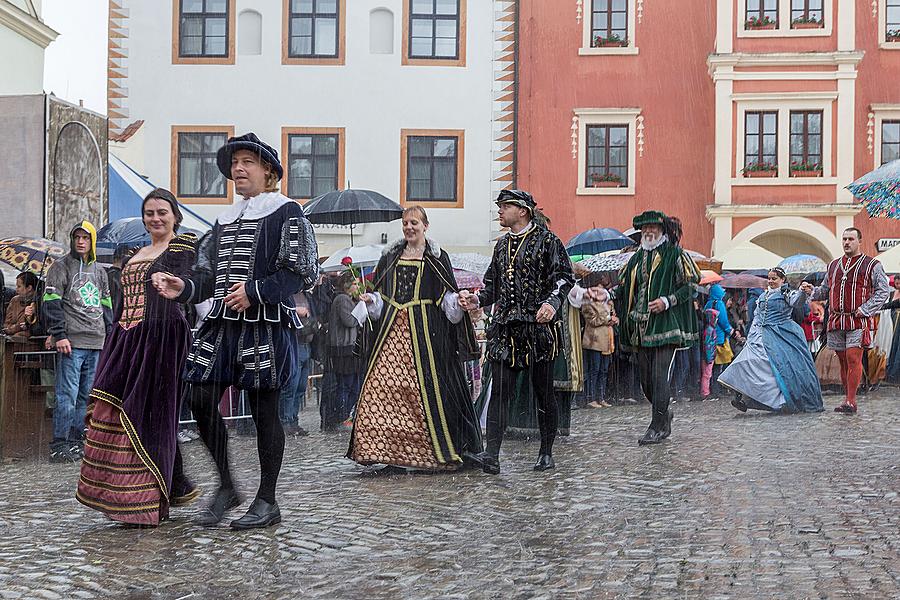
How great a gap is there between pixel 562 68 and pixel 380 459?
70.9 ft

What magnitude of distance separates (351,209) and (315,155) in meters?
13.2

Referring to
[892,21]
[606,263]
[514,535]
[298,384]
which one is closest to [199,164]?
[606,263]

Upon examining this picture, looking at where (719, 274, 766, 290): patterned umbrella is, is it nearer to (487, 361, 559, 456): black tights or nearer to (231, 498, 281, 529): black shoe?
(487, 361, 559, 456): black tights

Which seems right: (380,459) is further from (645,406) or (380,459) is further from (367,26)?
(367,26)

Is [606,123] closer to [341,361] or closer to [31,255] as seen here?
[341,361]

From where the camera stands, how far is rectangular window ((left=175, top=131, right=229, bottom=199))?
27.8 metres

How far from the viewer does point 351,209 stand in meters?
14.8

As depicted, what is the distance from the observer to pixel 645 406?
1403 cm

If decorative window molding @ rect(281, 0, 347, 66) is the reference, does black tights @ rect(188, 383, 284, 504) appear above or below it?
below

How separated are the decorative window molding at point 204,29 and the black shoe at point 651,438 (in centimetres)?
2052

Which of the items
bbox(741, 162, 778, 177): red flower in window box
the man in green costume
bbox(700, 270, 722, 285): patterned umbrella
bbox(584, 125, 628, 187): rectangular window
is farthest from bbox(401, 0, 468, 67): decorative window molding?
the man in green costume

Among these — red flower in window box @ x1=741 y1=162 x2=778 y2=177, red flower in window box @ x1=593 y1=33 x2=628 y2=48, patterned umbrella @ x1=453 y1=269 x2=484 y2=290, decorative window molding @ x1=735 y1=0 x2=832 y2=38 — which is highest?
decorative window molding @ x1=735 y1=0 x2=832 y2=38

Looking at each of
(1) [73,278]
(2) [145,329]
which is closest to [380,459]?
(2) [145,329]

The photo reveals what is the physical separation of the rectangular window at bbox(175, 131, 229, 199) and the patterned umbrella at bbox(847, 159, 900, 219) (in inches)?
696
